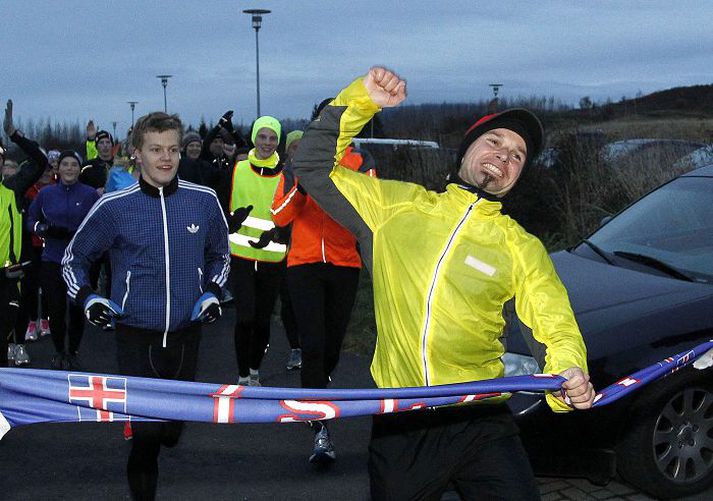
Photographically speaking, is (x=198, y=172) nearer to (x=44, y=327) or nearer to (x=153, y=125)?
(x=44, y=327)

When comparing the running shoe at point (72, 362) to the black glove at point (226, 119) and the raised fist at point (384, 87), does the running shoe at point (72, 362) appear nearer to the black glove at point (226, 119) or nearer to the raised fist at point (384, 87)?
the black glove at point (226, 119)

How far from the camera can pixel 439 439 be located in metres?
3.20

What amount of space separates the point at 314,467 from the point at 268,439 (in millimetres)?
638

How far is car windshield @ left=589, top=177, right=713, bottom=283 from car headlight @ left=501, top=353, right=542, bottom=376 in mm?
1258

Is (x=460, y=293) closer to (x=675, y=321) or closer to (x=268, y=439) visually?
(x=675, y=321)

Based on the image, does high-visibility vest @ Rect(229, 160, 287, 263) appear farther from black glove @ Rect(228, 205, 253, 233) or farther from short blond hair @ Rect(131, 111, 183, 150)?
short blond hair @ Rect(131, 111, 183, 150)

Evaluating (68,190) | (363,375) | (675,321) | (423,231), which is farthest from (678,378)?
(68,190)

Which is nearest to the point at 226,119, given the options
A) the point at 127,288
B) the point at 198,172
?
the point at 198,172

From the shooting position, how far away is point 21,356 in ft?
28.9

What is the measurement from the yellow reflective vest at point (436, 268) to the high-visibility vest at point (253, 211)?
3.83 meters

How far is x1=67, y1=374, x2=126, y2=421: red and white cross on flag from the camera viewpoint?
114 inches

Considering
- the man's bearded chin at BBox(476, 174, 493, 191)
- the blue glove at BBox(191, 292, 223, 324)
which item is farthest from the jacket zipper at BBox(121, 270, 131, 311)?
the man's bearded chin at BBox(476, 174, 493, 191)

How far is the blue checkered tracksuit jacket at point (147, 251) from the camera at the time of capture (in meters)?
4.55

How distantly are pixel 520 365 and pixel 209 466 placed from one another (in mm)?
2074
